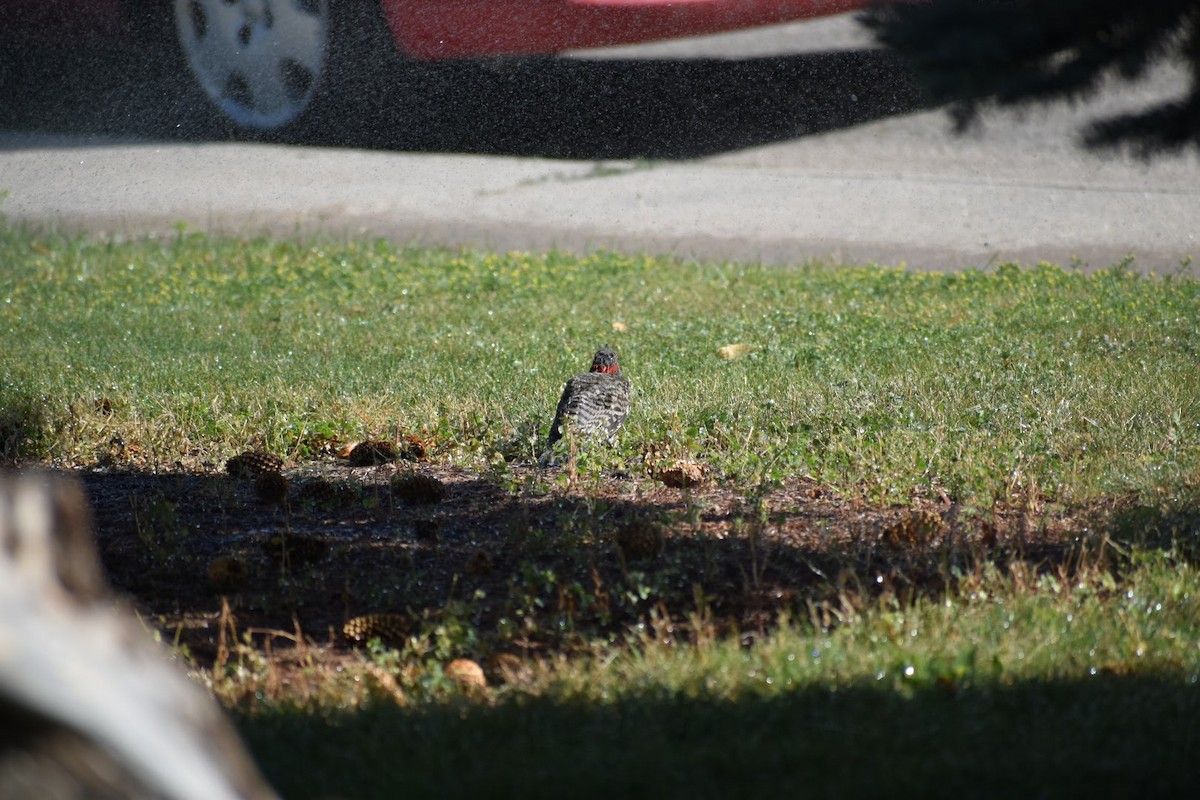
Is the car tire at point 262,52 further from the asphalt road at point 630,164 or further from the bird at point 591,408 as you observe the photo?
the bird at point 591,408

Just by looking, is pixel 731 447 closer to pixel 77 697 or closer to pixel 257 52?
pixel 77 697

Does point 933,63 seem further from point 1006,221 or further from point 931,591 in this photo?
point 1006,221

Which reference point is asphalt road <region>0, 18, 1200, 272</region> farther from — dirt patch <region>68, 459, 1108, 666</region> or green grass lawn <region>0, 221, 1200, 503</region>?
dirt patch <region>68, 459, 1108, 666</region>

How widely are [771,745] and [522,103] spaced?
37.7 feet

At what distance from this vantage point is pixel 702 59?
13.9m

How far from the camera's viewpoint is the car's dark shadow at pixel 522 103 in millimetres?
12852

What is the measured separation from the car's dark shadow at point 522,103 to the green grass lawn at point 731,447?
2790mm

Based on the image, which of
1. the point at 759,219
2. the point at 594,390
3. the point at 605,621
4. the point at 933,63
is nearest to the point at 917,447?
the point at 594,390

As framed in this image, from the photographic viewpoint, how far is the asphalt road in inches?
430

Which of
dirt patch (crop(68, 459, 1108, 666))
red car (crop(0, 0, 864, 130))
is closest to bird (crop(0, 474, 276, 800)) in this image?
dirt patch (crop(68, 459, 1108, 666))

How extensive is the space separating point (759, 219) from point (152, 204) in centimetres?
514

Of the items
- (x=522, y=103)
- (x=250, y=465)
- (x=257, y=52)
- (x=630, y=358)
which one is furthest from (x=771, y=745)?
(x=522, y=103)

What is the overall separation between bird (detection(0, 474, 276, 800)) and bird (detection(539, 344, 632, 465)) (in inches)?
135

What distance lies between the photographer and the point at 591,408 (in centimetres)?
544
